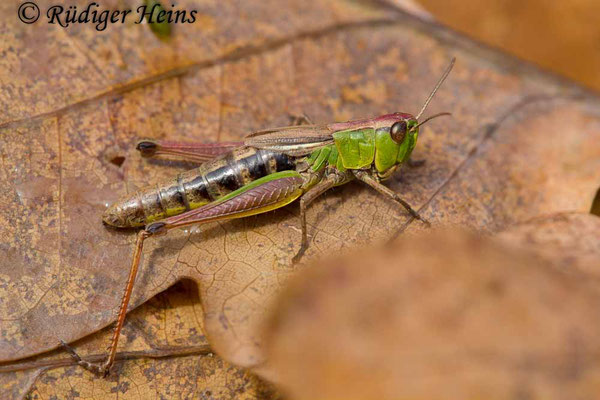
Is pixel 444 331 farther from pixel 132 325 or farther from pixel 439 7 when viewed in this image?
pixel 439 7

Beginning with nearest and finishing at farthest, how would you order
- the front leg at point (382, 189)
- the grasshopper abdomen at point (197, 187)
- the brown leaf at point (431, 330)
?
1. the brown leaf at point (431, 330)
2. the grasshopper abdomen at point (197, 187)
3. the front leg at point (382, 189)

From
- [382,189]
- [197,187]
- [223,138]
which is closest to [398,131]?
[382,189]

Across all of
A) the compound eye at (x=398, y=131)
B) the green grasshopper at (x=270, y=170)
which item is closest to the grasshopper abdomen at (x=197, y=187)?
the green grasshopper at (x=270, y=170)

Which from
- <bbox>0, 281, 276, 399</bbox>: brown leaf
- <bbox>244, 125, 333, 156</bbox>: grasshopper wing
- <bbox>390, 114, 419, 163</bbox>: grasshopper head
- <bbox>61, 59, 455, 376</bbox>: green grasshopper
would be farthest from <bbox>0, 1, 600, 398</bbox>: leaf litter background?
<bbox>244, 125, 333, 156</bbox>: grasshopper wing

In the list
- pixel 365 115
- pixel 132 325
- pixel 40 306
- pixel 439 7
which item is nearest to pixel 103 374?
pixel 132 325

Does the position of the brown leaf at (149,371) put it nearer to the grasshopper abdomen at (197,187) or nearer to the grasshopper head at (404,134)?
the grasshopper abdomen at (197,187)

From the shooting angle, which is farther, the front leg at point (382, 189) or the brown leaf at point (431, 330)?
the front leg at point (382, 189)

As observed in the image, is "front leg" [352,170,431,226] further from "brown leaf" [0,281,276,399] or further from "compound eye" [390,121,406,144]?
"brown leaf" [0,281,276,399]
